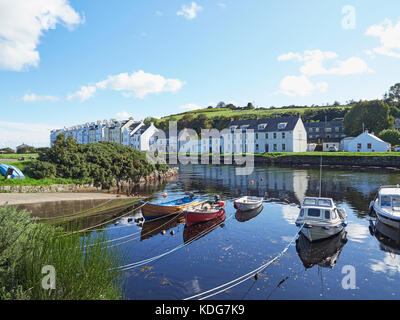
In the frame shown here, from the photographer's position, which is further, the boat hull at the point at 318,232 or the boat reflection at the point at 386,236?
the boat hull at the point at 318,232

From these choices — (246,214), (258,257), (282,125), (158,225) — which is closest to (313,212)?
(258,257)

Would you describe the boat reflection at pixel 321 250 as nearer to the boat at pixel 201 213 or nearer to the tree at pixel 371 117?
the boat at pixel 201 213

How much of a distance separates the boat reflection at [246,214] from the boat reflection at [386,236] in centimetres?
925

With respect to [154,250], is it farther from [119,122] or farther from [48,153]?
[119,122]

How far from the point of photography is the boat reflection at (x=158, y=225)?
68.0 ft

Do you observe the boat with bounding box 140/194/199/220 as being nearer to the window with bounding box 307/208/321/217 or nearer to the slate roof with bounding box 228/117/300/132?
the window with bounding box 307/208/321/217

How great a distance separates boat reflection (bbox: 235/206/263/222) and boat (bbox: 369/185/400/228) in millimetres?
9816

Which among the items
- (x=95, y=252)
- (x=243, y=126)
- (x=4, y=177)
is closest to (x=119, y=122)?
(x=243, y=126)

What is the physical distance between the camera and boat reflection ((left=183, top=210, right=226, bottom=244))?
20097 millimetres

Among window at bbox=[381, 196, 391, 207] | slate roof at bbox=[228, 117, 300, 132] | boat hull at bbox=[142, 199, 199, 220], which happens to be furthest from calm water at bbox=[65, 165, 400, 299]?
slate roof at bbox=[228, 117, 300, 132]

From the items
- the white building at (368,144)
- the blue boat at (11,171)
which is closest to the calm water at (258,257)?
the blue boat at (11,171)

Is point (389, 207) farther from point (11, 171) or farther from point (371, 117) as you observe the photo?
point (371, 117)

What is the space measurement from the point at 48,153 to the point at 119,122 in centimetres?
9012
